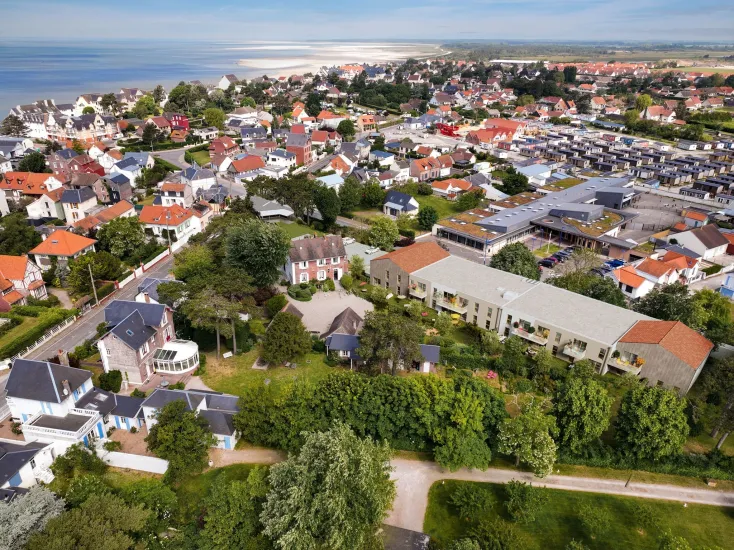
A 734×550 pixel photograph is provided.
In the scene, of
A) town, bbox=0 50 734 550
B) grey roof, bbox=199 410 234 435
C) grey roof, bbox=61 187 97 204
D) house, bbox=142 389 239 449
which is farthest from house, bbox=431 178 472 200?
grey roof, bbox=199 410 234 435

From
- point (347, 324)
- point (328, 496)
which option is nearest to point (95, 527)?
point (328, 496)

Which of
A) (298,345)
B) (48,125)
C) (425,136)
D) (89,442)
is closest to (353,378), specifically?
(298,345)

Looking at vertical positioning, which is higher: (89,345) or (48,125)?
(48,125)

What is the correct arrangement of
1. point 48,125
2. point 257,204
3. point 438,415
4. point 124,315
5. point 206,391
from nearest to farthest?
point 438,415, point 206,391, point 124,315, point 257,204, point 48,125

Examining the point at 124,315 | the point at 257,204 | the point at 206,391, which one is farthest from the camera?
the point at 257,204

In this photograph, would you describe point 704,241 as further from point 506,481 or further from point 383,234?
point 506,481

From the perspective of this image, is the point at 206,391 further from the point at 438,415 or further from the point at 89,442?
the point at 438,415
